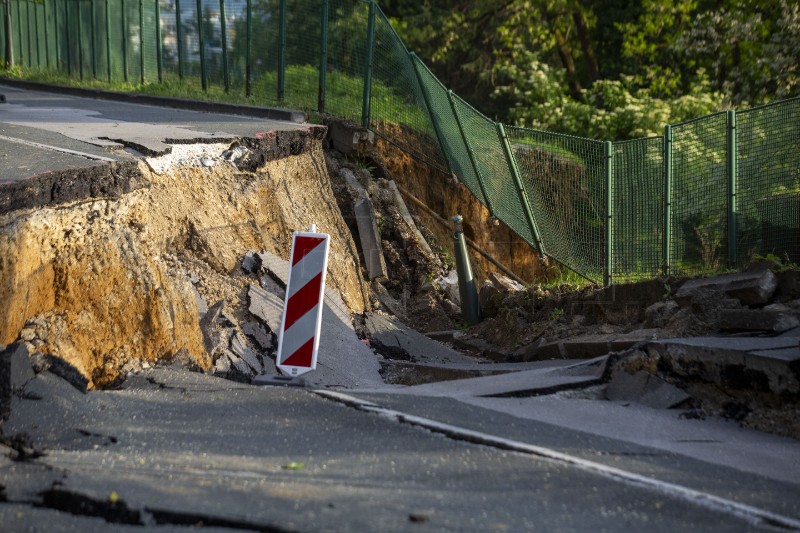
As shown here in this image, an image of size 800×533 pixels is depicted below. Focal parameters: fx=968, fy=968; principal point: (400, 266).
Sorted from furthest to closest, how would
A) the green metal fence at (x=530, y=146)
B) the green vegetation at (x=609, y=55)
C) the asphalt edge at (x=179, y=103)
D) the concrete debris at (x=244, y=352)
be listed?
the green vegetation at (x=609, y=55)
the asphalt edge at (x=179, y=103)
the green metal fence at (x=530, y=146)
the concrete debris at (x=244, y=352)

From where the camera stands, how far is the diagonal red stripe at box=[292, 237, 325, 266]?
21.9 ft

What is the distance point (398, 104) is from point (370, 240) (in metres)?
2.44

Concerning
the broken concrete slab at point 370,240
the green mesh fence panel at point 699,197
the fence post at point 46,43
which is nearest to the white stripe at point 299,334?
the green mesh fence panel at point 699,197

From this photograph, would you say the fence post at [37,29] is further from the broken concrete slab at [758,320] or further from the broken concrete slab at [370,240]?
the broken concrete slab at [758,320]

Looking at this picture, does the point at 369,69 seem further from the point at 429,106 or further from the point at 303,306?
the point at 303,306

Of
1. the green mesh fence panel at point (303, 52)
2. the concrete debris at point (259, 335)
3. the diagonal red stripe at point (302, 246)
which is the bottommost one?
the concrete debris at point (259, 335)

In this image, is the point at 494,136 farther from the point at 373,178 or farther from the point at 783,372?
the point at 783,372

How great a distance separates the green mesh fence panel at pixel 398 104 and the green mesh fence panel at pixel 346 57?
298 millimetres

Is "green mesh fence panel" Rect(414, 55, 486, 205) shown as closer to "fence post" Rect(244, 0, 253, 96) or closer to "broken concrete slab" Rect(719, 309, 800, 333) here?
"fence post" Rect(244, 0, 253, 96)

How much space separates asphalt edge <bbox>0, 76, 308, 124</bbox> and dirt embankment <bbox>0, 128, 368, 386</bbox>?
348 centimetres

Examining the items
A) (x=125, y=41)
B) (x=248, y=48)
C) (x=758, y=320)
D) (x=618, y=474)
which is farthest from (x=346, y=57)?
(x=618, y=474)

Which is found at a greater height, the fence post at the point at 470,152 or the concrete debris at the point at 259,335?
the fence post at the point at 470,152

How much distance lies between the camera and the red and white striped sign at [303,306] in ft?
21.3

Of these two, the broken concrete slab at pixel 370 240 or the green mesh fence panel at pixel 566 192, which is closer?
the green mesh fence panel at pixel 566 192
